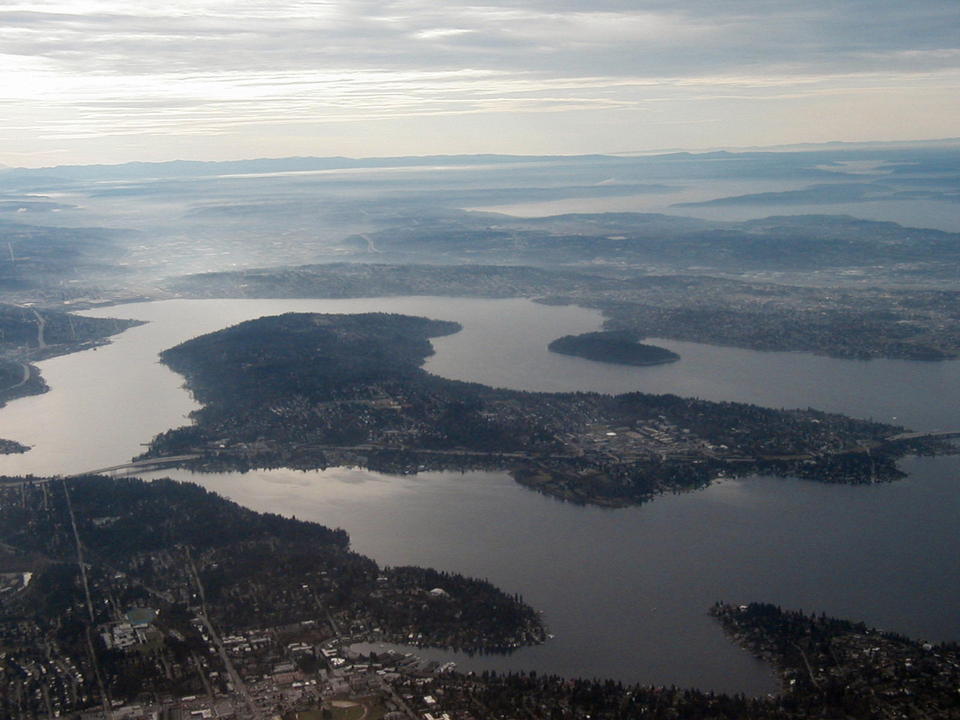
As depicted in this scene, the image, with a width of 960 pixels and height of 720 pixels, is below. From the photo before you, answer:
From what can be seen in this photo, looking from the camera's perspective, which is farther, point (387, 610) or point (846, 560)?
point (846, 560)

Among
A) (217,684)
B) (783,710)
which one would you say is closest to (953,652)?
(783,710)

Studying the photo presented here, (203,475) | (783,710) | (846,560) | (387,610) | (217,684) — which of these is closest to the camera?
(783,710)

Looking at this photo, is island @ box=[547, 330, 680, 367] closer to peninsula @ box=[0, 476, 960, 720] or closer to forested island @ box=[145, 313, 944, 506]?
forested island @ box=[145, 313, 944, 506]

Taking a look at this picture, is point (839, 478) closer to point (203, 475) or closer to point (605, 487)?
point (605, 487)

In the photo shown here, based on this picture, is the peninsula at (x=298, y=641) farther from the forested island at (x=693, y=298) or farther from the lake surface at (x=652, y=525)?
the forested island at (x=693, y=298)

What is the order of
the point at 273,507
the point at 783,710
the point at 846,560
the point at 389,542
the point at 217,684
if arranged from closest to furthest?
1. the point at 783,710
2. the point at 217,684
3. the point at 846,560
4. the point at 389,542
5. the point at 273,507

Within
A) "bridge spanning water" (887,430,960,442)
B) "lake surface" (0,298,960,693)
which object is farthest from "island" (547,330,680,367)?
"bridge spanning water" (887,430,960,442)
